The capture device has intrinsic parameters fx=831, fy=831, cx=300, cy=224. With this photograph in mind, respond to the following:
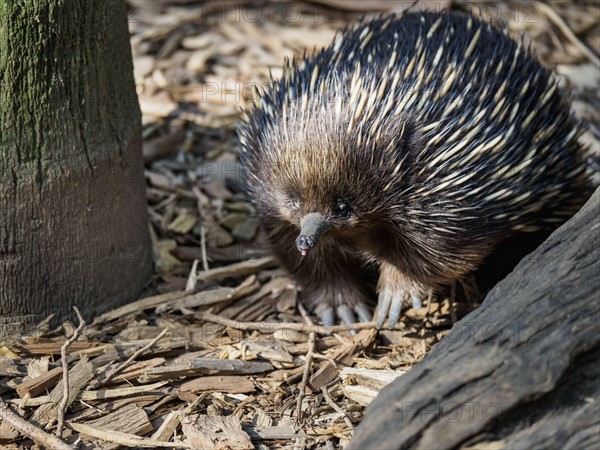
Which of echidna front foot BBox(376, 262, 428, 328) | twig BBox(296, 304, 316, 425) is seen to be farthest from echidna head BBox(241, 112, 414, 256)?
twig BBox(296, 304, 316, 425)

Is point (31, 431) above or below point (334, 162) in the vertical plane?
below

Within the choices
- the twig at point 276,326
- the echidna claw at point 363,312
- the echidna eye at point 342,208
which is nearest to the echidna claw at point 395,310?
the twig at point 276,326

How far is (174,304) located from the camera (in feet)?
13.5

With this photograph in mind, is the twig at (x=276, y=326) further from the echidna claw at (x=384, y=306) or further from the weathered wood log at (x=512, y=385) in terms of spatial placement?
the weathered wood log at (x=512, y=385)

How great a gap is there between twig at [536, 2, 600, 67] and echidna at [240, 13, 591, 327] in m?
2.34

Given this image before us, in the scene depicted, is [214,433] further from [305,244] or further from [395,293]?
[395,293]

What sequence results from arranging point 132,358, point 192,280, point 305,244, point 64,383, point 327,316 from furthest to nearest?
point 192,280, point 327,316, point 132,358, point 64,383, point 305,244

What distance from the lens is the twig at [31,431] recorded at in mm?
3004

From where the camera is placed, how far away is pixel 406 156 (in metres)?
3.41

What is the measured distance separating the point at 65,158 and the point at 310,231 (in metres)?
1.07

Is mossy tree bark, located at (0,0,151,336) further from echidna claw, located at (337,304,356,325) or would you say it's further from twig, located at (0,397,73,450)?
echidna claw, located at (337,304,356,325)

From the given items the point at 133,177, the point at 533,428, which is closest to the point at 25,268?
the point at 133,177

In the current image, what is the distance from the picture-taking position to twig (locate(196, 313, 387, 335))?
12.4 feet

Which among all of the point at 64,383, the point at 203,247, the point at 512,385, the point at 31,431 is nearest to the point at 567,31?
the point at 203,247
